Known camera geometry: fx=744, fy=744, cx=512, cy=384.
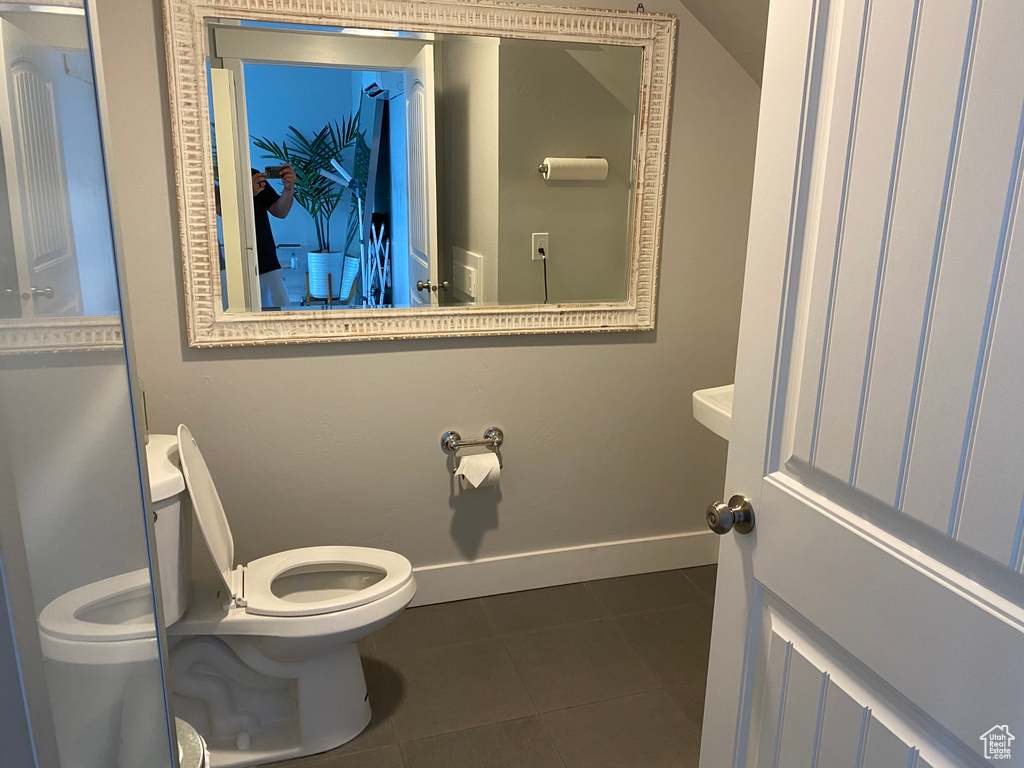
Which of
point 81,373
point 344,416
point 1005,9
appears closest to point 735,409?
point 1005,9

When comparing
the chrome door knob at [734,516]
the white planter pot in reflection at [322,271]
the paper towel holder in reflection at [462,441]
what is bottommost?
the paper towel holder in reflection at [462,441]

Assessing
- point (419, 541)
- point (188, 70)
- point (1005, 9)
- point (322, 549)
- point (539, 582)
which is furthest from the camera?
point (539, 582)

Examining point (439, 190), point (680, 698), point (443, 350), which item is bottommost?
point (680, 698)

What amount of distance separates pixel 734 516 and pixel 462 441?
55.5 inches

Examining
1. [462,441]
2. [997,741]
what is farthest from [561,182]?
[997,741]

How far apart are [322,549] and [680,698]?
→ 111 cm

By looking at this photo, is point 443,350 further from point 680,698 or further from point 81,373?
point 81,373

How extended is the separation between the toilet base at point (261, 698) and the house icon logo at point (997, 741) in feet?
4.92

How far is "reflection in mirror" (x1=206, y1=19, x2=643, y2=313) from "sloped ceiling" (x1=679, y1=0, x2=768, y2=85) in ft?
0.78

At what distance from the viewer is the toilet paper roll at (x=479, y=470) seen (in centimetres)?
239

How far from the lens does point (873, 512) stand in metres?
0.90

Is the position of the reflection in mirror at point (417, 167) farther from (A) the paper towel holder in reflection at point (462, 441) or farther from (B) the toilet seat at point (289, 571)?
(B) the toilet seat at point (289, 571)

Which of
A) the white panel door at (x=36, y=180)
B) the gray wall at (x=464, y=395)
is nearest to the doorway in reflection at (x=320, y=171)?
the gray wall at (x=464, y=395)

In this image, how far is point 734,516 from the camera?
3.72 feet
